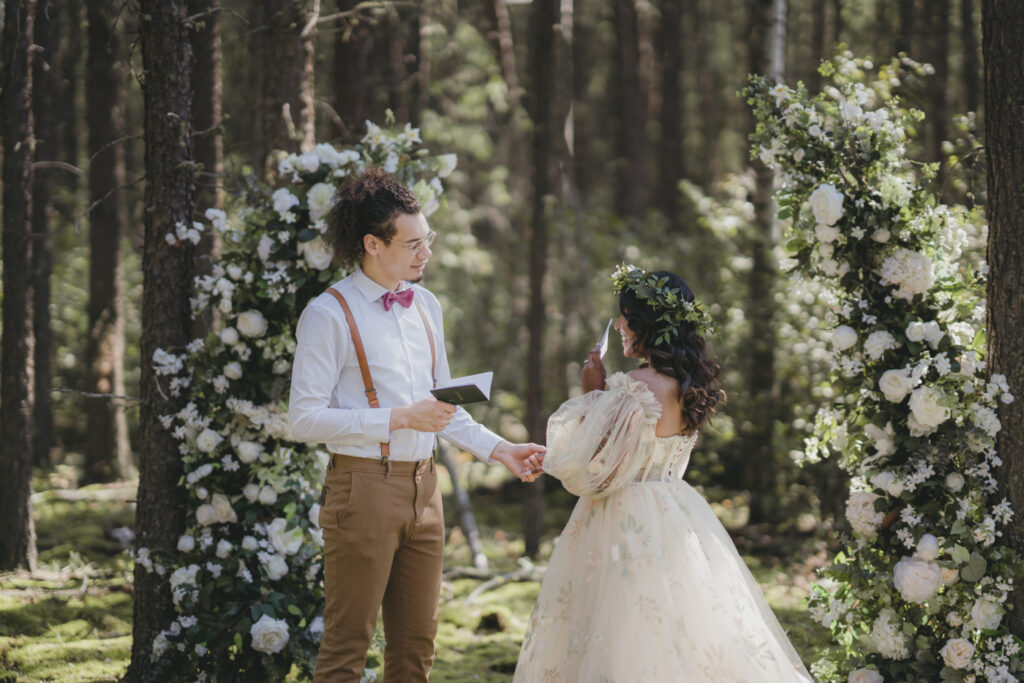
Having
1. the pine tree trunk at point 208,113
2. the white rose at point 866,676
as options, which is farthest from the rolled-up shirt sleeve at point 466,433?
the pine tree trunk at point 208,113

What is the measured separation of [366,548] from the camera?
9.59 feet

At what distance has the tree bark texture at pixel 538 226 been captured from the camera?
6.60 m

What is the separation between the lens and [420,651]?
314cm

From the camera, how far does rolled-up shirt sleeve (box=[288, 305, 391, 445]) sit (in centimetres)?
285

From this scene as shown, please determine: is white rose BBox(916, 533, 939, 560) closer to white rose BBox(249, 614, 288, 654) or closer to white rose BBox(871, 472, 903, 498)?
white rose BBox(871, 472, 903, 498)

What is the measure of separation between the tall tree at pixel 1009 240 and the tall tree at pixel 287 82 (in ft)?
11.8

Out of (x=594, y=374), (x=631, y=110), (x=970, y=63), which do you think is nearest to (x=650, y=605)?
(x=594, y=374)

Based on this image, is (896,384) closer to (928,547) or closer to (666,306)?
(928,547)

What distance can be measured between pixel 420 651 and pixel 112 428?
5850 mm

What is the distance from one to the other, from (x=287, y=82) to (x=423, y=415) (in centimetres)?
324

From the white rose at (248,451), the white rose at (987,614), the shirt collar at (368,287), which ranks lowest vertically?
the white rose at (987,614)

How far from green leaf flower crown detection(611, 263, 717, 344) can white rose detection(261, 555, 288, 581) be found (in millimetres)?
1997

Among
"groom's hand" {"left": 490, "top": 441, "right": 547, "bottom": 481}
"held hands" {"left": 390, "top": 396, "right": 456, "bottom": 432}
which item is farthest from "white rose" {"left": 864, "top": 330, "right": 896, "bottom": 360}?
"held hands" {"left": 390, "top": 396, "right": 456, "bottom": 432}

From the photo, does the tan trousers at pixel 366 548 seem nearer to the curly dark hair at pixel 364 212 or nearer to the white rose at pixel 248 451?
the curly dark hair at pixel 364 212
